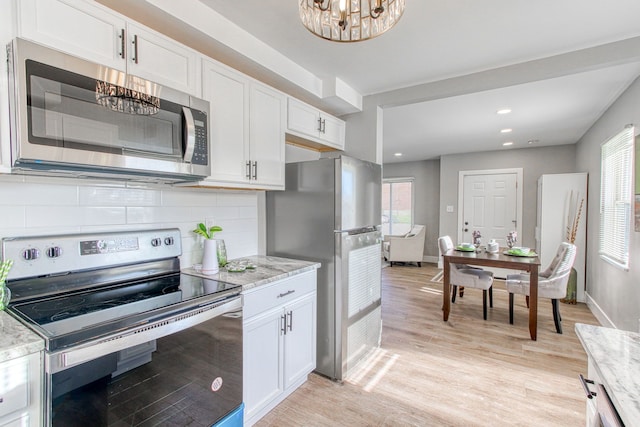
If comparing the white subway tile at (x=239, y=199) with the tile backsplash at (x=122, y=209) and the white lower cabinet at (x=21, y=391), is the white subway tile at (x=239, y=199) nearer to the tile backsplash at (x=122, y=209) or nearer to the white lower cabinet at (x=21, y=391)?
the tile backsplash at (x=122, y=209)

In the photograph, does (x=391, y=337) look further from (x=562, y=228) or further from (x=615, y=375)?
(x=562, y=228)

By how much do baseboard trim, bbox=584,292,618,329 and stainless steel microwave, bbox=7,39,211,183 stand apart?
13.5 ft

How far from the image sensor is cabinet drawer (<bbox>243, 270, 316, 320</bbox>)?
1.68 meters

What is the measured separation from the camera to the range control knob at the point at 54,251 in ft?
4.53

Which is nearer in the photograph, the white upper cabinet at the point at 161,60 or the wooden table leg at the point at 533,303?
the white upper cabinet at the point at 161,60

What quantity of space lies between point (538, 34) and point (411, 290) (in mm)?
3549

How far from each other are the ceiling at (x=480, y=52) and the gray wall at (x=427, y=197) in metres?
3.43

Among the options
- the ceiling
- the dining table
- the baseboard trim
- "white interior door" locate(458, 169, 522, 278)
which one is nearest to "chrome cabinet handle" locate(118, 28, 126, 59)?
the ceiling

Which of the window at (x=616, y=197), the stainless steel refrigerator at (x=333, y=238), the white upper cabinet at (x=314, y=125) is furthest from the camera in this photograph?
the window at (x=616, y=197)

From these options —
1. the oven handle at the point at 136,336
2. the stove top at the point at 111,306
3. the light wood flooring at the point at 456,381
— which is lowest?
the light wood flooring at the point at 456,381

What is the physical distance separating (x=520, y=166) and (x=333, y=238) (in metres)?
5.13

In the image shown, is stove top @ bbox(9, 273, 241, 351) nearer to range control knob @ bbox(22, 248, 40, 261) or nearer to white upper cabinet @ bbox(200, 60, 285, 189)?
range control knob @ bbox(22, 248, 40, 261)

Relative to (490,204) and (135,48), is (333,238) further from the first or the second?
(490,204)

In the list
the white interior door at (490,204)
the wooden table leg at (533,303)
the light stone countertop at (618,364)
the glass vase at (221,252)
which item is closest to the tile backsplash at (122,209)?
the glass vase at (221,252)
